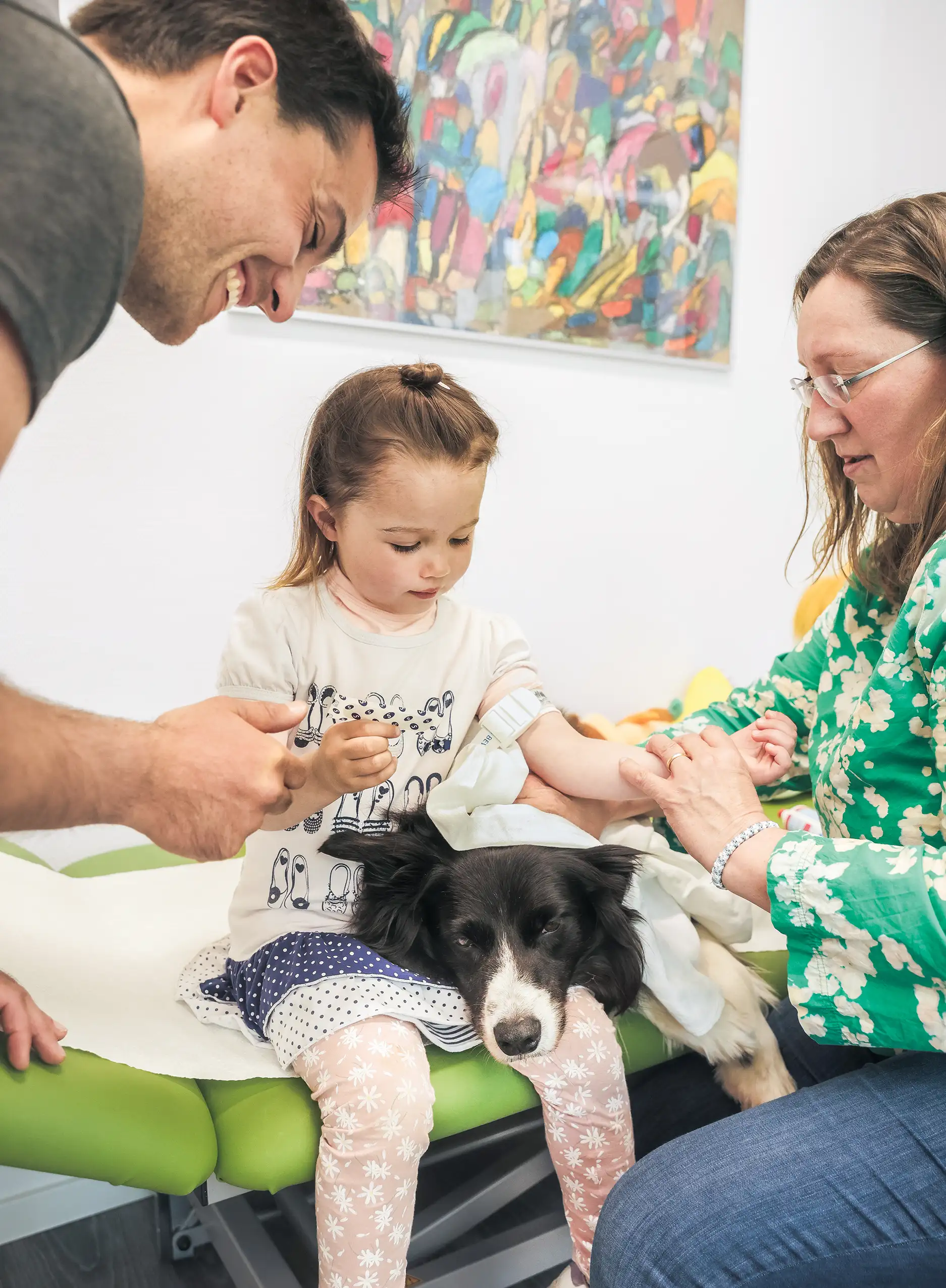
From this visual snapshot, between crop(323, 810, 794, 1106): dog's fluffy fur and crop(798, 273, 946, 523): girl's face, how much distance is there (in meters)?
0.57

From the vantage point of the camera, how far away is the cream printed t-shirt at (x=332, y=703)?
4.38 feet

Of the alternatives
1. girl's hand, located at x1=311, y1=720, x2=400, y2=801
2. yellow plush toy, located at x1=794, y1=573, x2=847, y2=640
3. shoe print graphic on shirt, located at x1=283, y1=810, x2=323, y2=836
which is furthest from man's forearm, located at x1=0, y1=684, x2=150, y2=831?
yellow plush toy, located at x1=794, y1=573, x2=847, y2=640

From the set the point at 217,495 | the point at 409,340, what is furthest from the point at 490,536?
the point at 217,495

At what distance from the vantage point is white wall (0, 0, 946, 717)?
1873 mm

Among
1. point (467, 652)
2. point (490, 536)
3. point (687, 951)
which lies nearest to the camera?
point (687, 951)

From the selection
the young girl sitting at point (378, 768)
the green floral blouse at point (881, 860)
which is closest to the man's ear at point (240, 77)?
the young girl sitting at point (378, 768)

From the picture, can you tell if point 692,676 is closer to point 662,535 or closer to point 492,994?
point 662,535

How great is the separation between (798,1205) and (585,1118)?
29 cm

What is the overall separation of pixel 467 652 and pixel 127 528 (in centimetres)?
79

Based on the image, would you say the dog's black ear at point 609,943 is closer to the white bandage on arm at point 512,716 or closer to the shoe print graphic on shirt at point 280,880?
the white bandage on arm at point 512,716

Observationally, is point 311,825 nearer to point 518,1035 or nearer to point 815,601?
point 518,1035

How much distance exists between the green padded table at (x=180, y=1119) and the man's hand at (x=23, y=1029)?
13 mm

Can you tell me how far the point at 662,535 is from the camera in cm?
262

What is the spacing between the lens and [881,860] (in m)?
1.01
